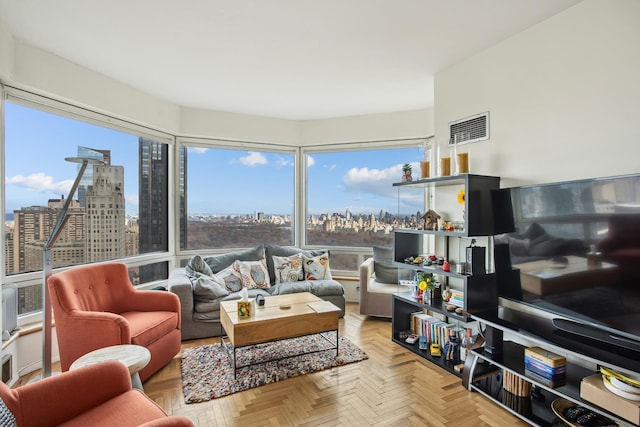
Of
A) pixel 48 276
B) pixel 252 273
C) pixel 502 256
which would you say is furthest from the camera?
pixel 252 273

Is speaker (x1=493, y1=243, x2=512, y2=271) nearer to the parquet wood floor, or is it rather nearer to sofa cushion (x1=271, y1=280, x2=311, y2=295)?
the parquet wood floor

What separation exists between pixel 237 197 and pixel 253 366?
2566 mm

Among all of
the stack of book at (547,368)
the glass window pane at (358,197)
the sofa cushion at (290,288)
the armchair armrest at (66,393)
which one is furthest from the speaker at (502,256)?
the armchair armrest at (66,393)

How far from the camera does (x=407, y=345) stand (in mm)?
3104

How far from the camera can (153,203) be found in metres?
4.08

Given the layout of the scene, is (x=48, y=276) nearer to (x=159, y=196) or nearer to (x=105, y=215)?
(x=105, y=215)

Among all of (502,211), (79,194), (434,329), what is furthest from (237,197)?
(502,211)

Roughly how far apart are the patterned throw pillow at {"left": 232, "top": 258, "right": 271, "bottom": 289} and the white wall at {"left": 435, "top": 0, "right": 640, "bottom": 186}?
2.65 metres

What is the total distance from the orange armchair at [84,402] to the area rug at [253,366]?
0.81 meters

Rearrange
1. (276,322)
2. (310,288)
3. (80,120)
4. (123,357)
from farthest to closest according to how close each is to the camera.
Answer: (310,288) < (80,120) < (276,322) < (123,357)

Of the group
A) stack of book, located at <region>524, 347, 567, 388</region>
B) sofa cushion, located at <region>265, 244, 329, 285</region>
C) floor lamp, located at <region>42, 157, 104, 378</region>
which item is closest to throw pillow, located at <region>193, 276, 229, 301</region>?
sofa cushion, located at <region>265, 244, 329, 285</region>

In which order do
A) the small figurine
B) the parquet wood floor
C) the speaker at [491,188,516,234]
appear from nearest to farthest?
the parquet wood floor < the speaker at [491,188,516,234] < the small figurine

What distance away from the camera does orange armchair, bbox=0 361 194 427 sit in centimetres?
137

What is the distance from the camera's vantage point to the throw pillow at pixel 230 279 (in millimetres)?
3717
